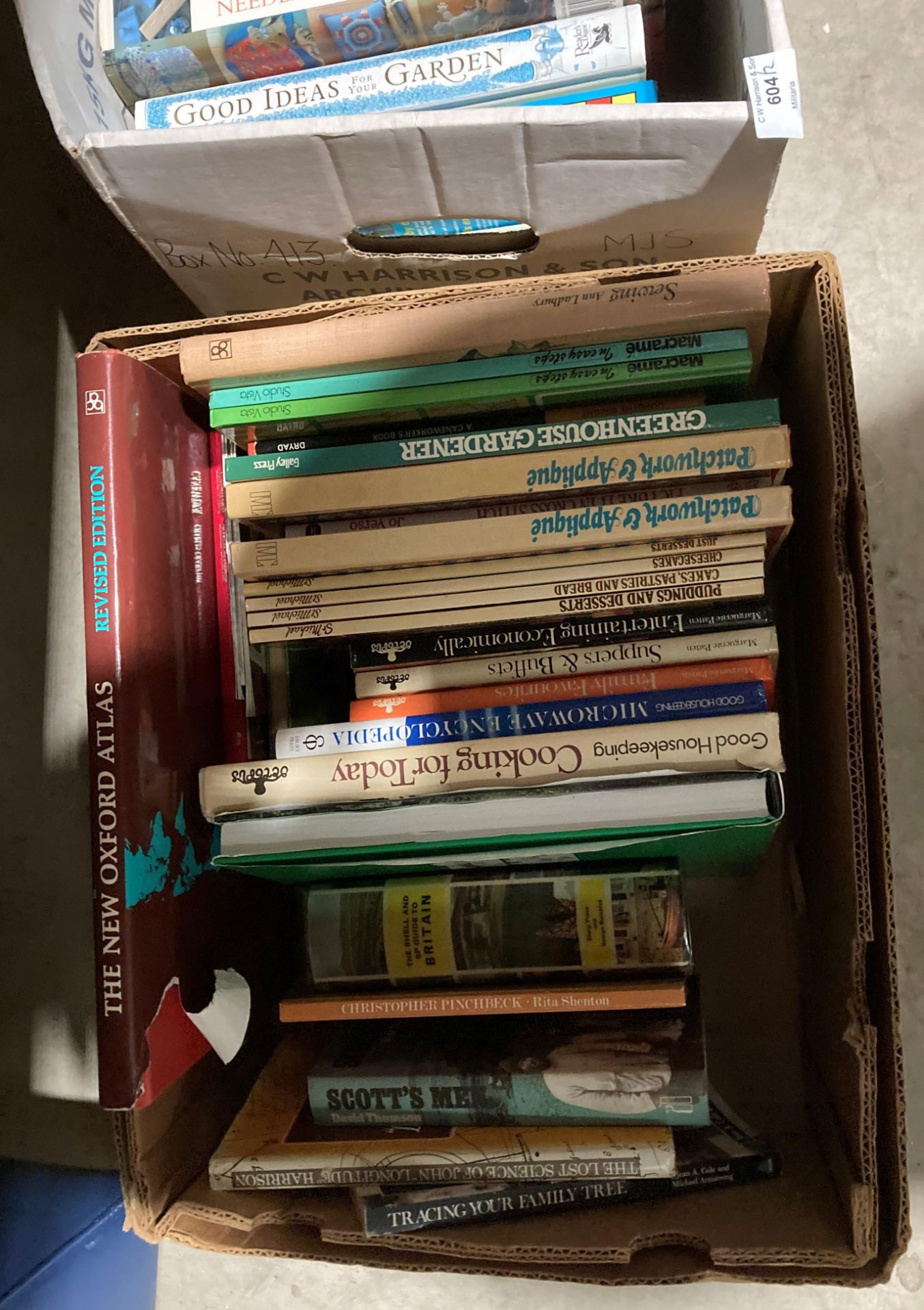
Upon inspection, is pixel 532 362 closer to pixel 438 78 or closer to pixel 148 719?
pixel 438 78

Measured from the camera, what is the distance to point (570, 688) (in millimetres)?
Result: 646

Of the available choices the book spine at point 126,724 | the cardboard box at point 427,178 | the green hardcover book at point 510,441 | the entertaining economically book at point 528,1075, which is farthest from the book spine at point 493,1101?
the cardboard box at point 427,178

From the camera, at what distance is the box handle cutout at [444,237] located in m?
0.69

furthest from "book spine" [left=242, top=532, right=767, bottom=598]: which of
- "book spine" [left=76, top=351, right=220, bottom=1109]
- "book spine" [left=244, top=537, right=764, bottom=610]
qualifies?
"book spine" [left=76, top=351, right=220, bottom=1109]

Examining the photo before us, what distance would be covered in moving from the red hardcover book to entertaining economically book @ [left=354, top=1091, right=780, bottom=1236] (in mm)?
165

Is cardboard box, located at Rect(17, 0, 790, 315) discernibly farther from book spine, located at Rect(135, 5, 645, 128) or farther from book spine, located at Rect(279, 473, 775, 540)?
book spine, located at Rect(279, 473, 775, 540)

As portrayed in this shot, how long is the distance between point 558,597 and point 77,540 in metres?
0.62

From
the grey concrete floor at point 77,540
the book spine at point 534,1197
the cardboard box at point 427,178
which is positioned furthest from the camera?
the grey concrete floor at point 77,540

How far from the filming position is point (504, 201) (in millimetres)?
652

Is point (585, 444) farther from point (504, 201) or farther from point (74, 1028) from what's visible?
point (74, 1028)

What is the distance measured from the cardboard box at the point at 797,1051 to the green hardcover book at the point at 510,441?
82mm

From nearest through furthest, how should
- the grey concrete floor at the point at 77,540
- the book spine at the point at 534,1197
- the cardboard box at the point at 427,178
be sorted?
the cardboard box at the point at 427,178
the book spine at the point at 534,1197
the grey concrete floor at the point at 77,540

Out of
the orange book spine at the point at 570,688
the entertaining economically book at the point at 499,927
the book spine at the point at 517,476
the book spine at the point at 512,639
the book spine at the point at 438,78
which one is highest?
the book spine at the point at 438,78

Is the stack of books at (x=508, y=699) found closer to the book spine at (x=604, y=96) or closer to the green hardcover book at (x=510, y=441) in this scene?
the green hardcover book at (x=510, y=441)
